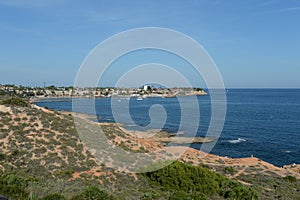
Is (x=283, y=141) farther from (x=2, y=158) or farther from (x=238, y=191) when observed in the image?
(x=2, y=158)

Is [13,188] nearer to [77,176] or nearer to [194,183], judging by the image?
[77,176]

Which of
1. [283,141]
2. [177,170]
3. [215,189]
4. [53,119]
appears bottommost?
[283,141]

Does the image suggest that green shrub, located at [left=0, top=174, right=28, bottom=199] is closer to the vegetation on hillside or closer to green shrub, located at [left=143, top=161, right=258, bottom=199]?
the vegetation on hillside

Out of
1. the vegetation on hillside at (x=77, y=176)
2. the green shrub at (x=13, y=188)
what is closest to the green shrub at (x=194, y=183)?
the vegetation on hillside at (x=77, y=176)

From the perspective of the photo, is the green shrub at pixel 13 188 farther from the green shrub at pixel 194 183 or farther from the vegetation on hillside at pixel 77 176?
the green shrub at pixel 194 183

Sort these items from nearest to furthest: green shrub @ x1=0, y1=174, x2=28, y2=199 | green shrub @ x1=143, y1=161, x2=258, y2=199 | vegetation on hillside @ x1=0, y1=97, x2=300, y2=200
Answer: green shrub @ x1=0, y1=174, x2=28, y2=199 → vegetation on hillside @ x1=0, y1=97, x2=300, y2=200 → green shrub @ x1=143, y1=161, x2=258, y2=199

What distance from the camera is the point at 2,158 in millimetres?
15406

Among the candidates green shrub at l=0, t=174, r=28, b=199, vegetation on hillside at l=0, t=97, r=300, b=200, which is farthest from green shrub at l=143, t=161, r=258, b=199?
green shrub at l=0, t=174, r=28, b=199

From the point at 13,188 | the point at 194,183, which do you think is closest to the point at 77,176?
the point at 194,183

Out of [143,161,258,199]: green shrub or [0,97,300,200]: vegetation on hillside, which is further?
[143,161,258,199]: green shrub

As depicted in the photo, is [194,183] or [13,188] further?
[194,183]

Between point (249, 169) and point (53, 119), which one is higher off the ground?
point (53, 119)

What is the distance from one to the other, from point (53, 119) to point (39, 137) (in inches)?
164

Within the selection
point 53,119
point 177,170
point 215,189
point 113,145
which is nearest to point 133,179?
point 177,170
